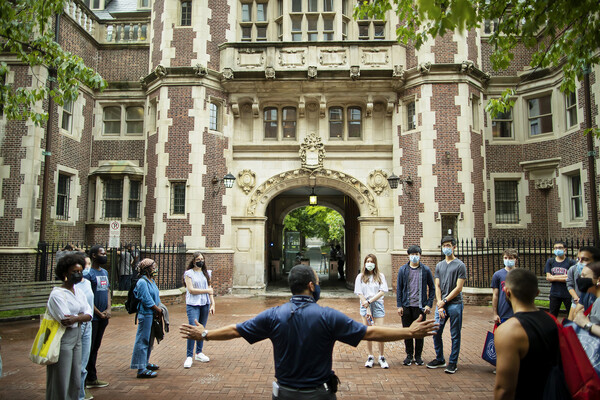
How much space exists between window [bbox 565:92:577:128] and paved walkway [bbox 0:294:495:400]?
9.45 metres

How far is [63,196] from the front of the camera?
14812 mm

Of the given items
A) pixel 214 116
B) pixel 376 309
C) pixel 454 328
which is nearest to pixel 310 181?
pixel 214 116

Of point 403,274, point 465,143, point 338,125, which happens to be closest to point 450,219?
point 465,143

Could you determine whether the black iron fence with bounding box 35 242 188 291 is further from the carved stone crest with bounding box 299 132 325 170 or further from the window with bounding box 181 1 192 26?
the window with bounding box 181 1 192 26

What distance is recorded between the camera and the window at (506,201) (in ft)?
51.1

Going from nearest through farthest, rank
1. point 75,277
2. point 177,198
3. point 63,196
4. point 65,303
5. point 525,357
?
point 525,357
point 65,303
point 75,277
point 177,198
point 63,196

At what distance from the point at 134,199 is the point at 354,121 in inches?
357

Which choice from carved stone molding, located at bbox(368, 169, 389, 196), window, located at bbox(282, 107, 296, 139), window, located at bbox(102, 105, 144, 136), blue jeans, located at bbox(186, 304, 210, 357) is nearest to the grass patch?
blue jeans, located at bbox(186, 304, 210, 357)

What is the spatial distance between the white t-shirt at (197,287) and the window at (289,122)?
9666mm

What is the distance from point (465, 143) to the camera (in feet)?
45.3

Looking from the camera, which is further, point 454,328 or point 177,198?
point 177,198

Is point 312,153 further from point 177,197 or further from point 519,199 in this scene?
point 519,199

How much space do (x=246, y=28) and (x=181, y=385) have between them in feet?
46.7

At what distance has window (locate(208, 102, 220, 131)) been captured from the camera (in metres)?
14.9
